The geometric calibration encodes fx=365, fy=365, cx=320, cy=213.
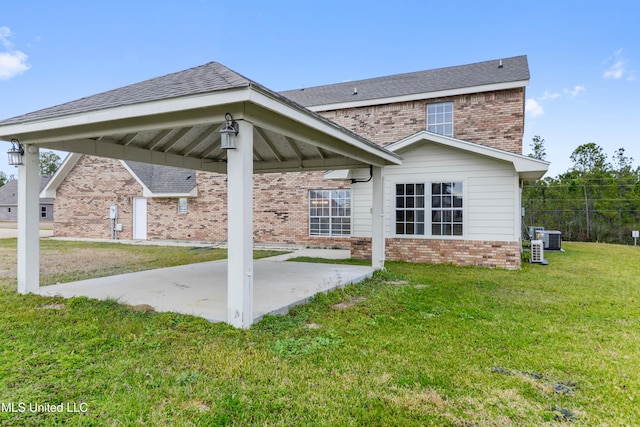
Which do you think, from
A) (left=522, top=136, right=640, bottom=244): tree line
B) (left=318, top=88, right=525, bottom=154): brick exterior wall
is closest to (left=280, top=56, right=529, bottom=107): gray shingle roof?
(left=318, top=88, right=525, bottom=154): brick exterior wall

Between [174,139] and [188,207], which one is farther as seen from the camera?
[188,207]

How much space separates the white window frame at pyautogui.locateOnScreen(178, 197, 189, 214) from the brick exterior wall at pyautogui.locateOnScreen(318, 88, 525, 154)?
8224mm

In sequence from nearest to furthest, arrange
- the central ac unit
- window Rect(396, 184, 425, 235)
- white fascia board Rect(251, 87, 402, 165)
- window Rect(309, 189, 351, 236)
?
white fascia board Rect(251, 87, 402, 165), window Rect(396, 184, 425, 235), the central ac unit, window Rect(309, 189, 351, 236)

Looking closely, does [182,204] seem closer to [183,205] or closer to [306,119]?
[183,205]

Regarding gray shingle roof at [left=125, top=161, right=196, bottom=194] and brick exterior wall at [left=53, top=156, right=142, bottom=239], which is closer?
gray shingle roof at [left=125, top=161, right=196, bottom=194]

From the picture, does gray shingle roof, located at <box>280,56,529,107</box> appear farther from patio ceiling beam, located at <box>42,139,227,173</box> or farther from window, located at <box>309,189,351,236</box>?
patio ceiling beam, located at <box>42,139,227,173</box>

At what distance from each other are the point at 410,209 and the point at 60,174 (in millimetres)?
18503

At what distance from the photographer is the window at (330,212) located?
1471 centimetres

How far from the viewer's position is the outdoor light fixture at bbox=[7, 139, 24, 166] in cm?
577

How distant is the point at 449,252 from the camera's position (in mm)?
10211

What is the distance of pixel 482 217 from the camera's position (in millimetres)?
9766

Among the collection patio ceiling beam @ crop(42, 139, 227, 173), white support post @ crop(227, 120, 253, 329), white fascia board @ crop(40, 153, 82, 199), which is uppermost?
white fascia board @ crop(40, 153, 82, 199)

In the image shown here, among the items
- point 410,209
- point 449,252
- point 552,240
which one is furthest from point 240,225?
point 552,240

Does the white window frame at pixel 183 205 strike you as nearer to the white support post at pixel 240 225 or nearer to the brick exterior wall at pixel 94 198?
the brick exterior wall at pixel 94 198
